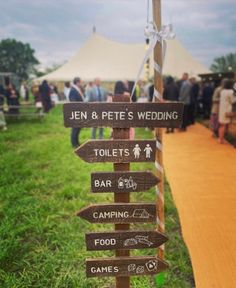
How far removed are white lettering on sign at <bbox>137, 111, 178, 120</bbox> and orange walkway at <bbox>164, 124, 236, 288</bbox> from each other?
1.52 m

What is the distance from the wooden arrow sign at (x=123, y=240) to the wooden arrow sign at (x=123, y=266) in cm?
10

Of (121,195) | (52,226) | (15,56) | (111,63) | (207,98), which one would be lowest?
(52,226)

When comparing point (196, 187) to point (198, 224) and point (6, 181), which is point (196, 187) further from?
point (6, 181)

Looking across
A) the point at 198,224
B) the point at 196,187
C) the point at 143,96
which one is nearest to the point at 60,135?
the point at 143,96

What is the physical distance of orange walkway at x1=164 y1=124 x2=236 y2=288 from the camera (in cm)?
306

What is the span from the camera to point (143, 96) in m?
13.8

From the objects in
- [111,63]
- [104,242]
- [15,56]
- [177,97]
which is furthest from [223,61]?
[104,242]

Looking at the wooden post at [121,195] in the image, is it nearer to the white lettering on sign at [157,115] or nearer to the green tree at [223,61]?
the white lettering on sign at [157,115]

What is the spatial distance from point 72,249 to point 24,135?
705cm

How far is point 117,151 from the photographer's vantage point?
232 centimetres

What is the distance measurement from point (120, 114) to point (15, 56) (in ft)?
284

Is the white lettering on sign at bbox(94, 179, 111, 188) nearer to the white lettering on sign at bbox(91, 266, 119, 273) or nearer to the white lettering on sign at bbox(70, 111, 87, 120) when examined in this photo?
the white lettering on sign at bbox(70, 111, 87, 120)

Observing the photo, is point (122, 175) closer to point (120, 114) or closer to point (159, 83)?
point (120, 114)

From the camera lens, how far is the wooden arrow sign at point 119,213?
2404 mm
